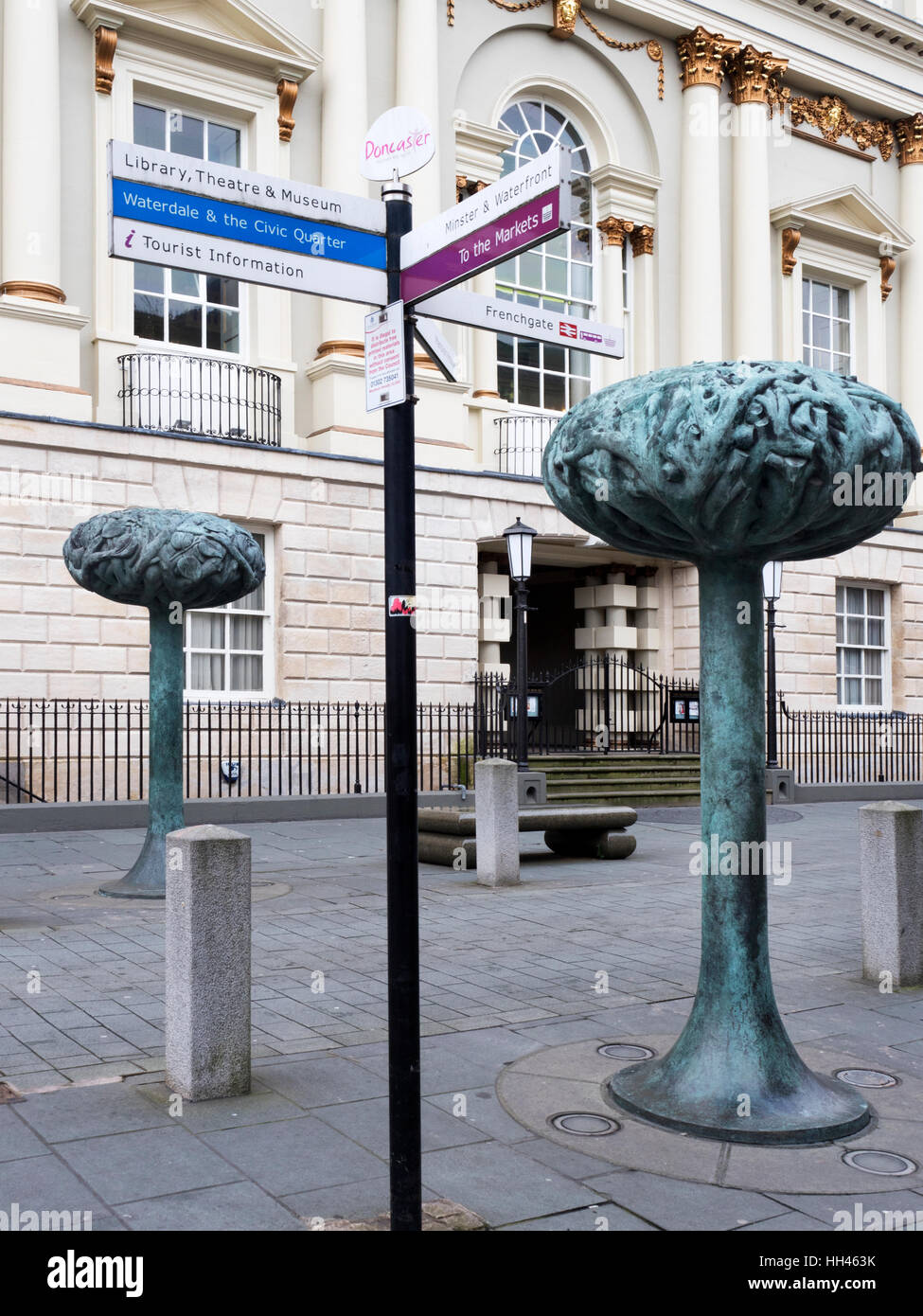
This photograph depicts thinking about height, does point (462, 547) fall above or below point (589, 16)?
below

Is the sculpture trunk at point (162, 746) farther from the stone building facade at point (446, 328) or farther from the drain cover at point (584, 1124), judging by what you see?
the stone building facade at point (446, 328)

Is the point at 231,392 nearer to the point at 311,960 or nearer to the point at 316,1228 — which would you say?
the point at 311,960

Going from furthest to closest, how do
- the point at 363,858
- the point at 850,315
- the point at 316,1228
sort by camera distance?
1. the point at 850,315
2. the point at 363,858
3. the point at 316,1228

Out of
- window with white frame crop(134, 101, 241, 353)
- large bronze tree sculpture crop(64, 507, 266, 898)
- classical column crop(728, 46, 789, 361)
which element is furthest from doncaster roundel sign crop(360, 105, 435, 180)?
classical column crop(728, 46, 789, 361)

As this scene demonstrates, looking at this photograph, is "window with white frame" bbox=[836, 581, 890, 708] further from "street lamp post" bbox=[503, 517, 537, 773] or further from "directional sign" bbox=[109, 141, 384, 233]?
"directional sign" bbox=[109, 141, 384, 233]

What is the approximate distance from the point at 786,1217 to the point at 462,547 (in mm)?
16950

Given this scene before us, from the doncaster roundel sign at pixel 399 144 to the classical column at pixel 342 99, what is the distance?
636 inches

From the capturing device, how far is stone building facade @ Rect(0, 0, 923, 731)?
55.3ft

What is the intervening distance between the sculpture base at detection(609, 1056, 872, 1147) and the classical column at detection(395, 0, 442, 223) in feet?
57.8

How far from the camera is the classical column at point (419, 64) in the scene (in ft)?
66.4

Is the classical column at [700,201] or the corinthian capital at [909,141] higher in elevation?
the corinthian capital at [909,141]

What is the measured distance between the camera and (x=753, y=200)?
24.8 meters

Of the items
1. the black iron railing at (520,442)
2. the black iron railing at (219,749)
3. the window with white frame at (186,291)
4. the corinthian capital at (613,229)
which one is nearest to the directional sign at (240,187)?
the black iron railing at (219,749)
